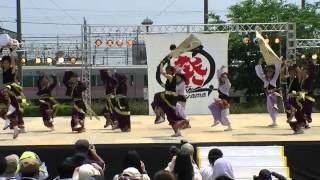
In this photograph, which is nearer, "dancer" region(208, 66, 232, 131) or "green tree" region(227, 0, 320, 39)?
"dancer" region(208, 66, 232, 131)

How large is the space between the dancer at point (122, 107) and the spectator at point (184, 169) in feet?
18.9

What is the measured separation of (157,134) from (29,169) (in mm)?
6052

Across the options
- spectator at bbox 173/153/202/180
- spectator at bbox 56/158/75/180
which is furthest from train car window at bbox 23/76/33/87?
spectator at bbox 56/158/75/180

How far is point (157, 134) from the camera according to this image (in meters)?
11.2

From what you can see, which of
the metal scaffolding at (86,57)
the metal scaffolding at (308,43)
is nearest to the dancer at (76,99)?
the metal scaffolding at (86,57)

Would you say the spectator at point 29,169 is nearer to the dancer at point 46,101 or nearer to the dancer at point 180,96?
the dancer at point 180,96

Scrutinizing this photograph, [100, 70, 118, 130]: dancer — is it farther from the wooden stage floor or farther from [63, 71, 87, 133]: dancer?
[63, 71, 87, 133]: dancer

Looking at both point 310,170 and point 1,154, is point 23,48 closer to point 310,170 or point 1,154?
point 1,154

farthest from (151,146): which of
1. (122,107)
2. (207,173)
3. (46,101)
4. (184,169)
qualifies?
(46,101)

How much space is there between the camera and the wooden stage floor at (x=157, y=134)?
31.5 feet

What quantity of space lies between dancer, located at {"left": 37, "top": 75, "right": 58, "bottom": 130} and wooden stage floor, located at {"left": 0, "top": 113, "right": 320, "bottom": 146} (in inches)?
9.1

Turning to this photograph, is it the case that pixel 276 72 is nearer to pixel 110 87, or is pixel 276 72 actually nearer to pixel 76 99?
pixel 110 87

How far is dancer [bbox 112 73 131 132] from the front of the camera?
11930 millimetres

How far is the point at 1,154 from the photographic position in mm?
8922
